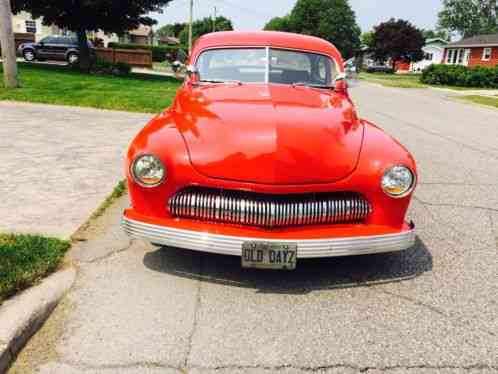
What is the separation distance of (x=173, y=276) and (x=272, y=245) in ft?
2.81

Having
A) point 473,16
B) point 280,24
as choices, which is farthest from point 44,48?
point 280,24

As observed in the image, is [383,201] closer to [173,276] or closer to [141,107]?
[173,276]

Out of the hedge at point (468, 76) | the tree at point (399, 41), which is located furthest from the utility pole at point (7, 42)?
the tree at point (399, 41)

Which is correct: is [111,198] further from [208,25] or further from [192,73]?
[208,25]

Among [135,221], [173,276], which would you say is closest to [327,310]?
[173,276]

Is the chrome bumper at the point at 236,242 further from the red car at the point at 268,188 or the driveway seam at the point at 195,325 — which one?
the driveway seam at the point at 195,325

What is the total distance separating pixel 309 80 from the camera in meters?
4.85

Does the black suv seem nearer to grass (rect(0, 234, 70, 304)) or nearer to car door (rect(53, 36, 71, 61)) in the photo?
car door (rect(53, 36, 71, 61))

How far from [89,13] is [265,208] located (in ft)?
61.7

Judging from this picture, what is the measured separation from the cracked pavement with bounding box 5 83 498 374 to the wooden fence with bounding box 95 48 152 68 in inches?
1037

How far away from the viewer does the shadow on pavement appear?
10.8 feet

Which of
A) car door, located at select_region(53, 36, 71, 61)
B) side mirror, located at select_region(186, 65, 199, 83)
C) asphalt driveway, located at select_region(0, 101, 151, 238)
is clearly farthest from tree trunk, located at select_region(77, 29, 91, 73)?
side mirror, located at select_region(186, 65, 199, 83)

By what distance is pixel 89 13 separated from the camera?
752 inches

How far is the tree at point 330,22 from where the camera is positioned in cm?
7631
